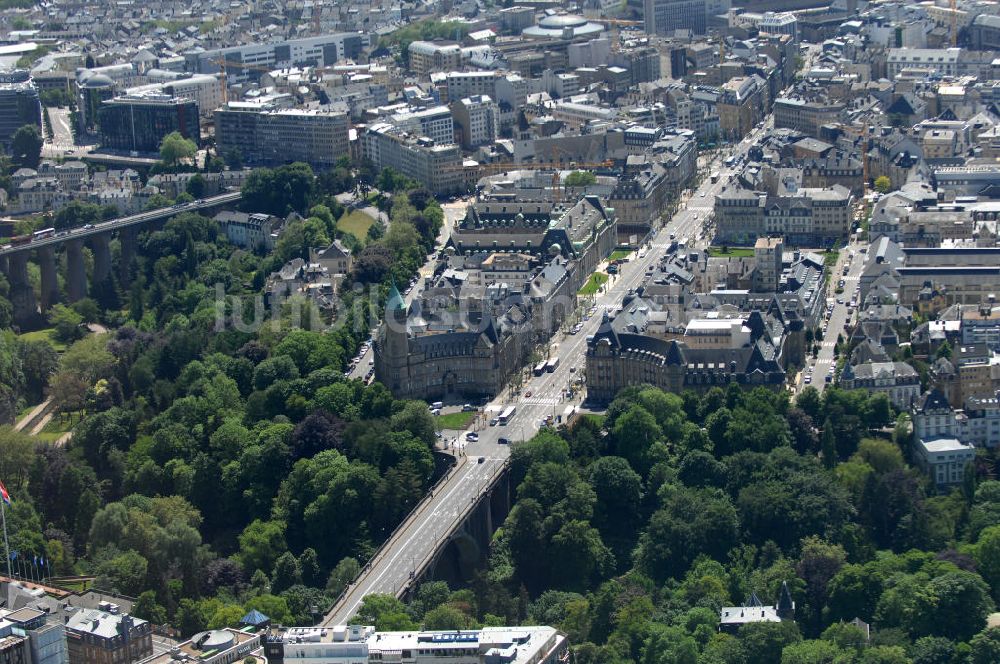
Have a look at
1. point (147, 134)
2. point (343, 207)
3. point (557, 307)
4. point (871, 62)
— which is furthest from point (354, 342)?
point (871, 62)

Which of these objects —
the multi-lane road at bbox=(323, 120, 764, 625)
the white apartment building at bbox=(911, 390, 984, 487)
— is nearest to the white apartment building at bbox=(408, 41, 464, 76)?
the multi-lane road at bbox=(323, 120, 764, 625)

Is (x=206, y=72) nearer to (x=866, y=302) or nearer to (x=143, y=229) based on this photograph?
(x=143, y=229)

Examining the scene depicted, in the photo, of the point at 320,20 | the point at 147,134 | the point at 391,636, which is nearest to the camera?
the point at 391,636

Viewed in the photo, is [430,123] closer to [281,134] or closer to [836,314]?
[281,134]

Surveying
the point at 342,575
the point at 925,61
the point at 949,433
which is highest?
the point at 925,61

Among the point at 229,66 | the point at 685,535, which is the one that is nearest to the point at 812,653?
the point at 685,535

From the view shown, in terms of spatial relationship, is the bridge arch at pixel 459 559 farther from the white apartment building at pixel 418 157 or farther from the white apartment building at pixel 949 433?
the white apartment building at pixel 418 157
